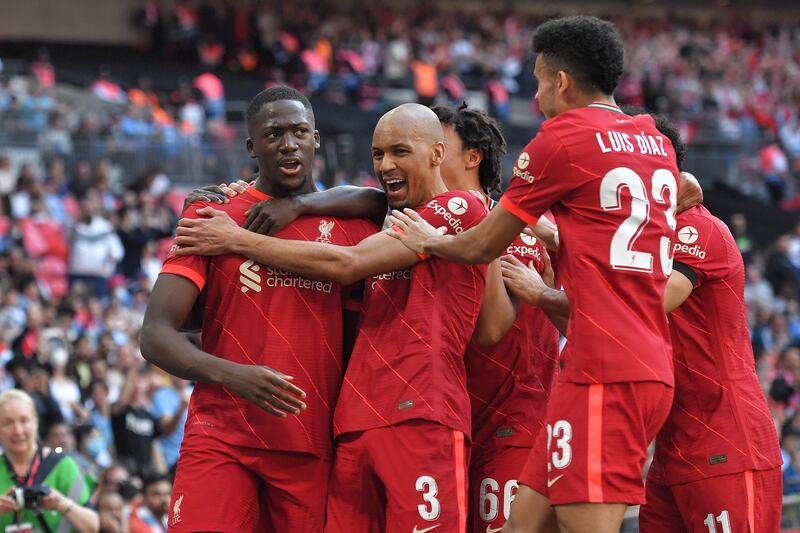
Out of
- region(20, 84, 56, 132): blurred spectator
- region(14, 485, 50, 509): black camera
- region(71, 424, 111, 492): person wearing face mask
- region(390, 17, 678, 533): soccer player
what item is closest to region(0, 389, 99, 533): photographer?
region(14, 485, 50, 509): black camera

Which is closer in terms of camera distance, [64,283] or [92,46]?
Answer: [64,283]

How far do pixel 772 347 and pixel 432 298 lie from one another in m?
13.4

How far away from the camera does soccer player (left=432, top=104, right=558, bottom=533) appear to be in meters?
5.91

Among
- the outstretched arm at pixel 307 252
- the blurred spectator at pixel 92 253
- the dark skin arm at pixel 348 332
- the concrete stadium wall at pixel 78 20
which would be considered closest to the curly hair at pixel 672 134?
the outstretched arm at pixel 307 252

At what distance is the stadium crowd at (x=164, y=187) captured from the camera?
451 inches

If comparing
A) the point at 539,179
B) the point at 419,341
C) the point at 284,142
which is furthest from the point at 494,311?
the point at 284,142

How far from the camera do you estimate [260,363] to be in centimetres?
550

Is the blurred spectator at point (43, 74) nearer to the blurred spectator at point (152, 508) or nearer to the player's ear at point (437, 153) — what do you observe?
the blurred spectator at point (152, 508)

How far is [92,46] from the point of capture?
86.3 ft

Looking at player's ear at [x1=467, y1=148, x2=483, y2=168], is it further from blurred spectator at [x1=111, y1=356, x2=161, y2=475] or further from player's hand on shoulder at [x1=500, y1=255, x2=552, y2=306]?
blurred spectator at [x1=111, y1=356, x2=161, y2=475]

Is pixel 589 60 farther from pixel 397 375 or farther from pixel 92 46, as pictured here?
pixel 92 46

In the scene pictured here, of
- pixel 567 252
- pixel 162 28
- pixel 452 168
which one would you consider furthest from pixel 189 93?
pixel 567 252

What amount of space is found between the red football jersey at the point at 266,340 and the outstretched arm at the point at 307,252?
0.09 metres

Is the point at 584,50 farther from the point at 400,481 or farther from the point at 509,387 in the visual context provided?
the point at 400,481
